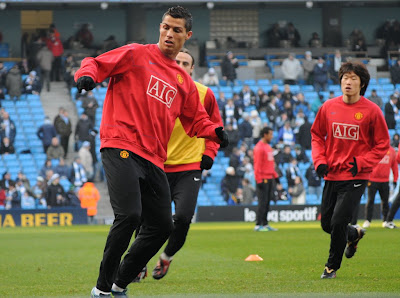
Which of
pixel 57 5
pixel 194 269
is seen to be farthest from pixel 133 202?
pixel 57 5

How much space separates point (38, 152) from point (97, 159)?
2.70 metres

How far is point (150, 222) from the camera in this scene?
25.0ft

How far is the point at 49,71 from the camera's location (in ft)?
123

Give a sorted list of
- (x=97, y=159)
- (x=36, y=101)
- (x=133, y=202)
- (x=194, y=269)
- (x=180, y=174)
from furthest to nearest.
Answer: (x=36, y=101) → (x=97, y=159) → (x=194, y=269) → (x=180, y=174) → (x=133, y=202)

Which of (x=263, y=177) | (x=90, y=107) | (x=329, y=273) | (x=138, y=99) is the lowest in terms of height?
(x=263, y=177)

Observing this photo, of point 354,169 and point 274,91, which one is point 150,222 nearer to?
point 354,169

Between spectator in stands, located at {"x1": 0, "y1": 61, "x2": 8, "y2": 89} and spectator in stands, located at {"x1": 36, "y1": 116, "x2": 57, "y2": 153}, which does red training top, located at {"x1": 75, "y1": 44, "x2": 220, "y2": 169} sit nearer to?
spectator in stands, located at {"x1": 36, "y1": 116, "x2": 57, "y2": 153}

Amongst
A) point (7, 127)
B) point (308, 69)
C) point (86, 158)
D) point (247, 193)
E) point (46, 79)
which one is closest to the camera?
point (247, 193)

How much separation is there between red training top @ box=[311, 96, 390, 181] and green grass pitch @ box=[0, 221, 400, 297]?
52.2 inches

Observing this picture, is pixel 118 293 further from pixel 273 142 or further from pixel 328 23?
pixel 328 23

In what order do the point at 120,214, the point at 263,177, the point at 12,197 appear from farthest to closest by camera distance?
the point at 12,197, the point at 263,177, the point at 120,214

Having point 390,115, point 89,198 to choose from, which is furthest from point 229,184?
point 390,115

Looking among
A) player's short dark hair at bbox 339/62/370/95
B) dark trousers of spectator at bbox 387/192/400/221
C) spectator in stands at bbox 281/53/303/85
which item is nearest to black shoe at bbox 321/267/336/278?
player's short dark hair at bbox 339/62/370/95

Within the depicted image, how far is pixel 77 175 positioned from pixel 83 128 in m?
2.68
